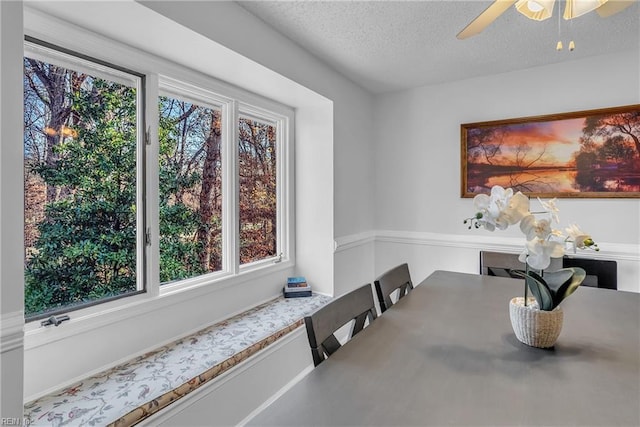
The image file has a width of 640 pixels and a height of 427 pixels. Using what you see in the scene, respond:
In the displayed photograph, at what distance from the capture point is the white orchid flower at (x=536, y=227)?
960 millimetres

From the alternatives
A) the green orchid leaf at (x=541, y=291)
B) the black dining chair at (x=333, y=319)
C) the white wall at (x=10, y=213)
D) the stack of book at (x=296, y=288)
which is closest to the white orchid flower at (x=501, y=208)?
the green orchid leaf at (x=541, y=291)

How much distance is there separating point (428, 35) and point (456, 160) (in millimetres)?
1202

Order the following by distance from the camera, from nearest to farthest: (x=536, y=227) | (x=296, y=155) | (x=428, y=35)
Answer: (x=536, y=227), (x=428, y=35), (x=296, y=155)

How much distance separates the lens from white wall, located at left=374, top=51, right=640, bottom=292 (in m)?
2.34

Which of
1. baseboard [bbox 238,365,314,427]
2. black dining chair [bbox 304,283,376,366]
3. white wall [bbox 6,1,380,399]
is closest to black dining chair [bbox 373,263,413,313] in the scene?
black dining chair [bbox 304,283,376,366]

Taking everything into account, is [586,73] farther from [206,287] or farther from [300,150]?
[206,287]

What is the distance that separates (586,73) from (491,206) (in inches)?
90.3

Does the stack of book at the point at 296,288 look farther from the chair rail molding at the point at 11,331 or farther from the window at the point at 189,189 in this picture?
the chair rail molding at the point at 11,331

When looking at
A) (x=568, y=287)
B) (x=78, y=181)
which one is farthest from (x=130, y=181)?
(x=568, y=287)

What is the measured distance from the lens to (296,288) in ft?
8.61

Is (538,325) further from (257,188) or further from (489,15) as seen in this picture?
(257,188)

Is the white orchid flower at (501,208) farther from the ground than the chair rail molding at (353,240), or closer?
farther from the ground

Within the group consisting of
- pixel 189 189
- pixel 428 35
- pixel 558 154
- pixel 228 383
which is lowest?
pixel 228 383

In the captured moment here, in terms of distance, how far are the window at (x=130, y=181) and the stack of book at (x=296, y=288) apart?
33 cm
